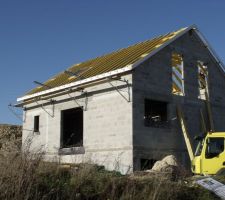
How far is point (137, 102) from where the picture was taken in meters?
19.3

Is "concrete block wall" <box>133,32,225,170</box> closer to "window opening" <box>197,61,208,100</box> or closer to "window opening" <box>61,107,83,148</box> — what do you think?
"window opening" <box>197,61,208,100</box>

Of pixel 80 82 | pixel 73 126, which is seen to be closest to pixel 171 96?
pixel 80 82

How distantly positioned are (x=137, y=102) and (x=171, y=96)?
2.54 meters

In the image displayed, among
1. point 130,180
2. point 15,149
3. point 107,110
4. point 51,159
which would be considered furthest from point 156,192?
point 107,110

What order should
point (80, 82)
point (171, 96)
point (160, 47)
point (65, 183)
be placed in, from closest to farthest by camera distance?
point (65, 183) < point (160, 47) < point (171, 96) < point (80, 82)

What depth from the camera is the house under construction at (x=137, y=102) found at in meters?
19.3

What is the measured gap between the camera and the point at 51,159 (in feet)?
29.7

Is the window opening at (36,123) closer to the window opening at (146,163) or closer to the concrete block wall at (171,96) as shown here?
the window opening at (146,163)

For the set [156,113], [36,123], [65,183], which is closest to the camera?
[65,183]

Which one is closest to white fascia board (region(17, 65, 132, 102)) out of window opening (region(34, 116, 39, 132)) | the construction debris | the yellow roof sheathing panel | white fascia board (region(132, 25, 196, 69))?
white fascia board (region(132, 25, 196, 69))

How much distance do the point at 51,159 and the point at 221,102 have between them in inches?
667

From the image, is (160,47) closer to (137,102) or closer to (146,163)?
(137,102)

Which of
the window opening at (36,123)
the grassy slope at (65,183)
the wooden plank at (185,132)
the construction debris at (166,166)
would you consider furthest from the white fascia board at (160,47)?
the grassy slope at (65,183)

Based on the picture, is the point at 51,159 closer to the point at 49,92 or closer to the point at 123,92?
the point at 123,92
